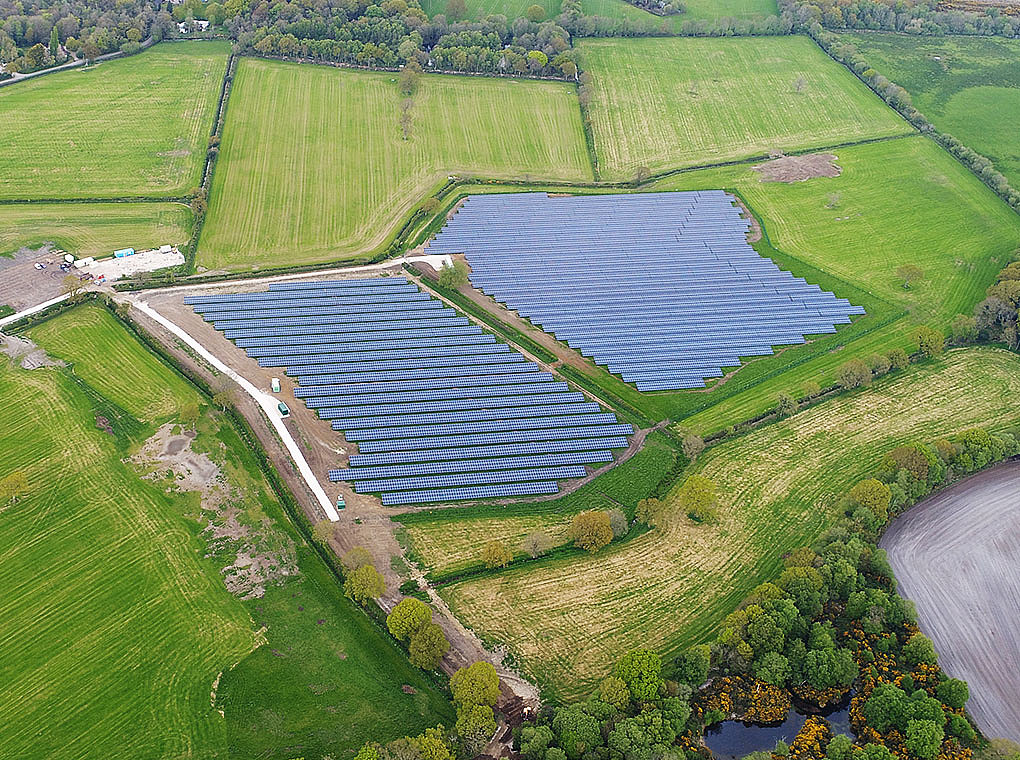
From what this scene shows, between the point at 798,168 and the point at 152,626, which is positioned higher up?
the point at 798,168

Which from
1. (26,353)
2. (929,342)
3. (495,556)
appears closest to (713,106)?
(929,342)

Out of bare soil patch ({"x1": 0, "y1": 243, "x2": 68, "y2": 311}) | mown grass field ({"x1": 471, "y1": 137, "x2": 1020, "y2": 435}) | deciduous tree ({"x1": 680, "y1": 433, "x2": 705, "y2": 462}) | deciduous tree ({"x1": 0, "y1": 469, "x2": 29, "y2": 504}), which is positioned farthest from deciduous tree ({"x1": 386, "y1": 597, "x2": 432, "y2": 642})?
bare soil patch ({"x1": 0, "y1": 243, "x2": 68, "y2": 311})

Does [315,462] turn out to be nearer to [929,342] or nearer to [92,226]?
[92,226]

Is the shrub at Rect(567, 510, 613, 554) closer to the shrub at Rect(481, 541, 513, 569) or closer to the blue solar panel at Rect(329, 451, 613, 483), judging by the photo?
the shrub at Rect(481, 541, 513, 569)

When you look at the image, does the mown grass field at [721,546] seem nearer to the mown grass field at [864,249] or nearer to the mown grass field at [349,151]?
the mown grass field at [864,249]

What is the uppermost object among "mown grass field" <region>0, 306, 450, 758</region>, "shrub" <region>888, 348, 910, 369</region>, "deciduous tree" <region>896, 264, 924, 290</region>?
"deciduous tree" <region>896, 264, 924, 290</region>

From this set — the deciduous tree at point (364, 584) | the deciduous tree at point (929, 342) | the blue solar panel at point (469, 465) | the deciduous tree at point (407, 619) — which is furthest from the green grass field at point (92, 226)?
the deciduous tree at point (929, 342)

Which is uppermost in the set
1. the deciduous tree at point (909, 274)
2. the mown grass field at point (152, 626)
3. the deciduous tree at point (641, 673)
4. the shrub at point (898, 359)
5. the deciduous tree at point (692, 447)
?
the deciduous tree at point (909, 274)
